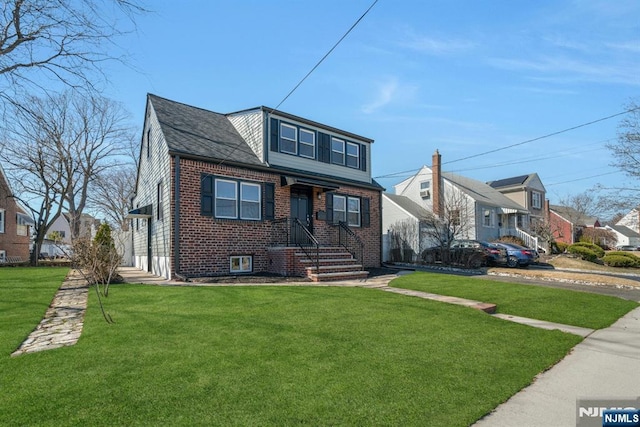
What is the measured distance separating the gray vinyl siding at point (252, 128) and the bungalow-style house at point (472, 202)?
53.2 feet

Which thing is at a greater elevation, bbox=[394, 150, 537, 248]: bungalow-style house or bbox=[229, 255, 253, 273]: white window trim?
bbox=[394, 150, 537, 248]: bungalow-style house

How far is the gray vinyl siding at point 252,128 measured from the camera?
14492mm

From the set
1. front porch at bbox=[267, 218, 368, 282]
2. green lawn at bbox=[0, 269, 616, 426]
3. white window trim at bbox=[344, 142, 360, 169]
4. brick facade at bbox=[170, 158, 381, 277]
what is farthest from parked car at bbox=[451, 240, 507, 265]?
green lawn at bbox=[0, 269, 616, 426]

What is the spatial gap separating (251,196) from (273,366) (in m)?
10.1

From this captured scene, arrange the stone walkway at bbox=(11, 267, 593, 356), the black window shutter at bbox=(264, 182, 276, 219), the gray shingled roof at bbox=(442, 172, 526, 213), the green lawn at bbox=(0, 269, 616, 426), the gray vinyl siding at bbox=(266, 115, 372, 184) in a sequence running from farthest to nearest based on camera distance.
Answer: the gray shingled roof at bbox=(442, 172, 526, 213), the gray vinyl siding at bbox=(266, 115, 372, 184), the black window shutter at bbox=(264, 182, 276, 219), the stone walkway at bbox=(11, 267, 593, 356), the green lawn at bbox=(0, 269, 616, 426)

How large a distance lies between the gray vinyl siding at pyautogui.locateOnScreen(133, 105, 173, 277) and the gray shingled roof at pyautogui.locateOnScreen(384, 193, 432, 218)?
56.7ft

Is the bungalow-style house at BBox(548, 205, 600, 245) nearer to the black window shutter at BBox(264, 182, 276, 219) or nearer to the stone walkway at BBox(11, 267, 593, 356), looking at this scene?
the black window shutter at BBox(264, 182, 276, 219)

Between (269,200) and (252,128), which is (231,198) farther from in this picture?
(252,128)

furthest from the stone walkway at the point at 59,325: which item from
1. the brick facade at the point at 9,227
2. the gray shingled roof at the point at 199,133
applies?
the brick facade at the point at 9,227

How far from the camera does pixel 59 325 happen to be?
232 inches

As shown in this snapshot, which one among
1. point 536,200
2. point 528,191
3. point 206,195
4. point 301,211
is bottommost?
point 301,211

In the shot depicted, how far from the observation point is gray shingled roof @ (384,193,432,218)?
27.3 meters

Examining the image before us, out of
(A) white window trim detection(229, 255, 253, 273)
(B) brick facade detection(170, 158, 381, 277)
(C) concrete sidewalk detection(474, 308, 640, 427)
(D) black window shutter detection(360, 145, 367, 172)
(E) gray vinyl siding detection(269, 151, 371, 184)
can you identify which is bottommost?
(C) concrete sidewalk detection(474, 308, 640, 427)

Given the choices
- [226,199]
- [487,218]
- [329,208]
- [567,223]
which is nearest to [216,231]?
[226,199]
